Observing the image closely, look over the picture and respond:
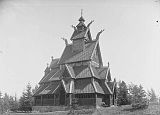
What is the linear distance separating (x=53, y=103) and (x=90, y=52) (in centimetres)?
1363

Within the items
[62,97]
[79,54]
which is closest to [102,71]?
[79,54]

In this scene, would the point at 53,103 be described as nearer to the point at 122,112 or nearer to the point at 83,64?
the point at 83,64

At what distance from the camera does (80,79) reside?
4119cm

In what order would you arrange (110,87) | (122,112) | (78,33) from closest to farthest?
(122,112) → (110,87) → (78,33)

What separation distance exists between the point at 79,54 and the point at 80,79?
6973 mm

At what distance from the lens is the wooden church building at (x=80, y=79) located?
127 feet

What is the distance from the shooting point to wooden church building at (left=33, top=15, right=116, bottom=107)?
127 ft

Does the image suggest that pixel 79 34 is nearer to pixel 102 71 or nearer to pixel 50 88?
pixel 102 71

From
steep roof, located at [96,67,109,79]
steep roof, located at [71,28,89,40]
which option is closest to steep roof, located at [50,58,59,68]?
steep roof, located at [71,28,89,40]

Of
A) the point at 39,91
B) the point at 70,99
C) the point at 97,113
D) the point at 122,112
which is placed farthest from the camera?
the point at 39,91

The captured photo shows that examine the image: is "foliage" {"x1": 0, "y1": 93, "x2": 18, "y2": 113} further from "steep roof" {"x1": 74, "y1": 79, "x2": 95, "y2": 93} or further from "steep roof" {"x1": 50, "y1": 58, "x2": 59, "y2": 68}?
"steep roof" {"x1": 74, "y1": 79, "x2": 95, "y2": 93}

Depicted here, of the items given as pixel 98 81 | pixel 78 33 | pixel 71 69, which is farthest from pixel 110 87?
pixel 78 33

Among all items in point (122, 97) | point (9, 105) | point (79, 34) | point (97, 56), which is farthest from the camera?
point (9, 105)

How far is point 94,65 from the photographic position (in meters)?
44.7
